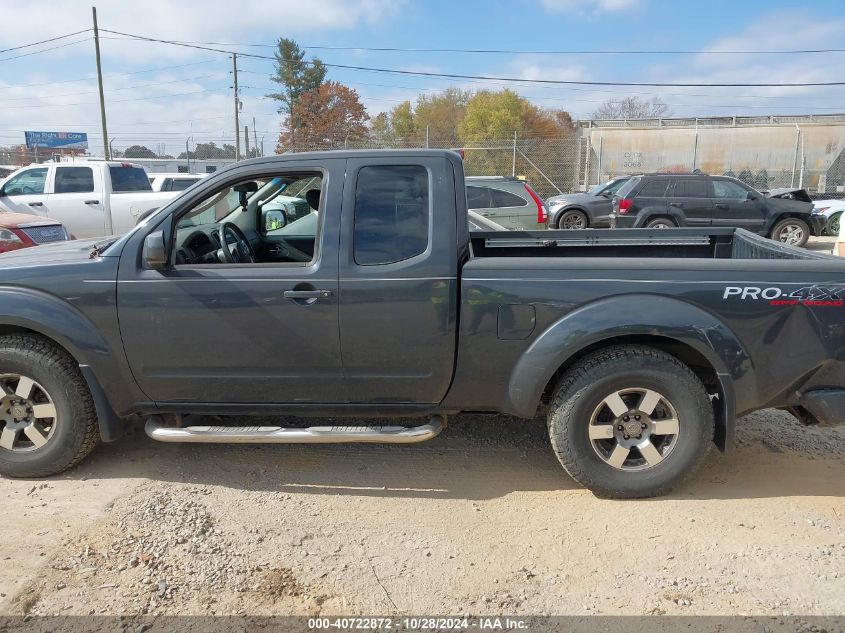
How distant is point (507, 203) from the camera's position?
11.5 metres

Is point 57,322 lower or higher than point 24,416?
higher

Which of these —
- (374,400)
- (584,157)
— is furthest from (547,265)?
(584,157)

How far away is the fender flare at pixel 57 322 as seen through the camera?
345cm

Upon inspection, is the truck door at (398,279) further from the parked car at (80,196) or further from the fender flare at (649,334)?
the parked car at (80,196)

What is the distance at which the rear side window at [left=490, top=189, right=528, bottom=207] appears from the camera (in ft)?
37.7

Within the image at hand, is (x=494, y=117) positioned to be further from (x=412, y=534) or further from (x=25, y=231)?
(x=412, y=534)

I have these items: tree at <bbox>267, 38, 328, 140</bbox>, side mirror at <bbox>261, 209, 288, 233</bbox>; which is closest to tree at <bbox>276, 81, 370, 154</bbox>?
tree at <bbox>267, 38, 328, 140</bbox>

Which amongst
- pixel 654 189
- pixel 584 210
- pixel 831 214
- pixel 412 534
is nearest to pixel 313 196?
pixel 412 534

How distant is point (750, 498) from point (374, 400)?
85.9 inches

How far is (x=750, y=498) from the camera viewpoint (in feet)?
11.5

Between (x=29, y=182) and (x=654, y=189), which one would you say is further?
(x=654, y=189)

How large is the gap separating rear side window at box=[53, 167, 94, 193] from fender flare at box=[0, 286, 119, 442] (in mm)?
9502

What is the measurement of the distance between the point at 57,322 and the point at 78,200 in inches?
375

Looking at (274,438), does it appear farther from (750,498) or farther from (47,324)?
(750,498)
